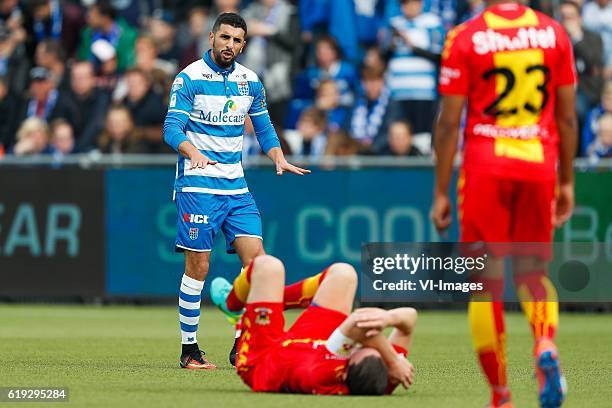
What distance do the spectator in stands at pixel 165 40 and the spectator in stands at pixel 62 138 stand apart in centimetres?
223

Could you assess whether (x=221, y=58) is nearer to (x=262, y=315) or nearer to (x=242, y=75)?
(x=242, y=75)

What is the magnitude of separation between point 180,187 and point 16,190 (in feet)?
23.5

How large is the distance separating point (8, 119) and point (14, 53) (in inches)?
69.4

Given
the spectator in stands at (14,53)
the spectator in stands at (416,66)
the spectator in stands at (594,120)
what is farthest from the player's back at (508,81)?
the spectator in stands at (14,53)

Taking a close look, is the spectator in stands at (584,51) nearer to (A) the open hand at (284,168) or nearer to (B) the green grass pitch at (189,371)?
(B) the green grass pitch at (189,371)

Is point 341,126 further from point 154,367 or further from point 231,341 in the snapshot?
point 154,367

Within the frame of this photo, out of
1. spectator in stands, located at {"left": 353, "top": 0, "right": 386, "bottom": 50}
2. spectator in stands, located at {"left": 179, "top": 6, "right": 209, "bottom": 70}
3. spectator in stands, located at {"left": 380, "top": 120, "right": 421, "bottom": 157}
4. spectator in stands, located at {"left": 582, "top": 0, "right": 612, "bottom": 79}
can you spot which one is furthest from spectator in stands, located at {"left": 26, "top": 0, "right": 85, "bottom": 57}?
spectator in stands, located at {"left": 582, "top": 0, "right": 612, "bottom": 79}

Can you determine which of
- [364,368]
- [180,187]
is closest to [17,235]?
[180,187]

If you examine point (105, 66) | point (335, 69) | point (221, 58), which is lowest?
point (105, 66)

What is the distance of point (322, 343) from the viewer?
934cm

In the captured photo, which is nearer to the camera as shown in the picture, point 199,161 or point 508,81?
point 508,81

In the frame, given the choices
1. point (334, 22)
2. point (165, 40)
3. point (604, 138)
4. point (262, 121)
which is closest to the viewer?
point (262, 121)

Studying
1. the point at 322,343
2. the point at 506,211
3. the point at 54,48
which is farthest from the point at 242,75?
the point at 54,48

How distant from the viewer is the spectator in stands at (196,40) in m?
21.6
